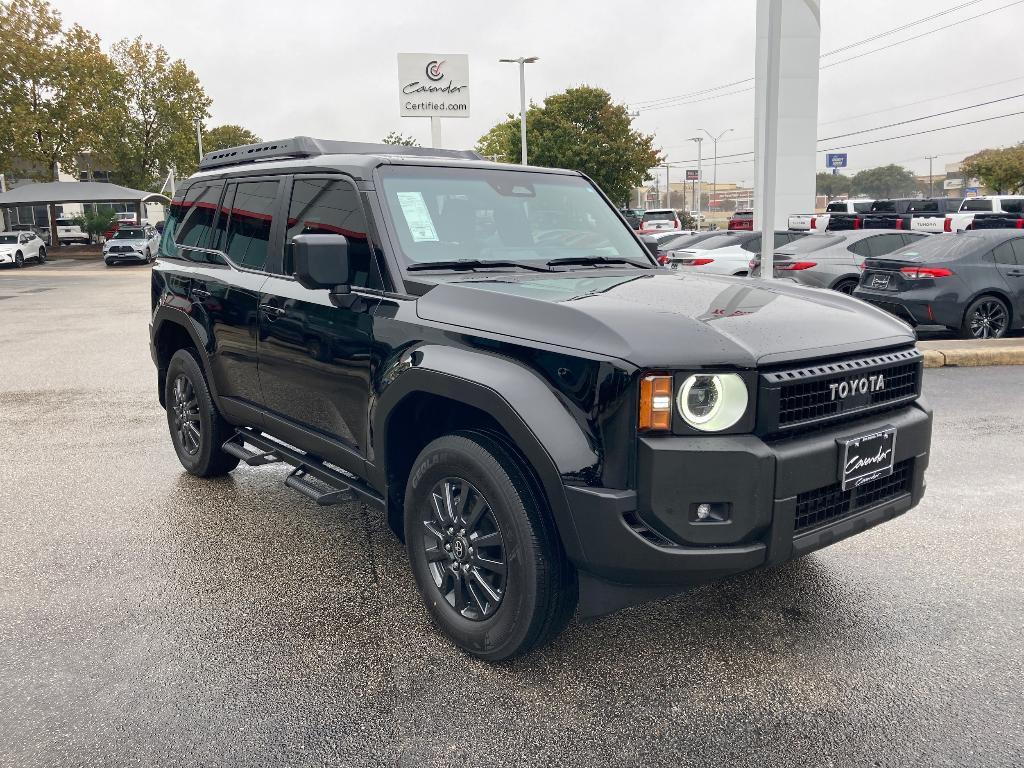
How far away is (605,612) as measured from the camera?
3.09 metres

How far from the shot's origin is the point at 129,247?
37000 mm

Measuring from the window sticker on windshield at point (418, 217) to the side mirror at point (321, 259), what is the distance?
0.36 metres

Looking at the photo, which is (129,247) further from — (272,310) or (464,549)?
(464,549)

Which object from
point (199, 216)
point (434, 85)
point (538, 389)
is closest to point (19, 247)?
point (434, 85)

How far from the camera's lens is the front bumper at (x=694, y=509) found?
279 cm

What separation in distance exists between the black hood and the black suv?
13 millimetres

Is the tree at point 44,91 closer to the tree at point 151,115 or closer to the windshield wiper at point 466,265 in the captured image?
the tree at point 151,115

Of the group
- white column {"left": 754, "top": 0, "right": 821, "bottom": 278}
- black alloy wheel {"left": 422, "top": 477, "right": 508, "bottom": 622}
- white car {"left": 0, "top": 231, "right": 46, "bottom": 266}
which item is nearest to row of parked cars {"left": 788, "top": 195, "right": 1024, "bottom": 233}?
white column {"left": 754, "top": 0, "right": 821, "bottom": 278}

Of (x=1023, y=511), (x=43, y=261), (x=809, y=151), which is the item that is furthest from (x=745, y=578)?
(x=43, y=261)

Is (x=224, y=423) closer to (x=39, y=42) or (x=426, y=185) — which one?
(x=426, y=185)

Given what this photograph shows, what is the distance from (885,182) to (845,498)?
583 feet

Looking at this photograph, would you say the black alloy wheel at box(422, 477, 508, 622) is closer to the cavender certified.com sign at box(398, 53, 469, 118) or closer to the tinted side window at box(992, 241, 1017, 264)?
the tinted side window at box(992, 241, 1017, 264)

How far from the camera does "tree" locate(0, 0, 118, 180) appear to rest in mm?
41656

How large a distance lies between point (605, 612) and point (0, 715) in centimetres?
215
